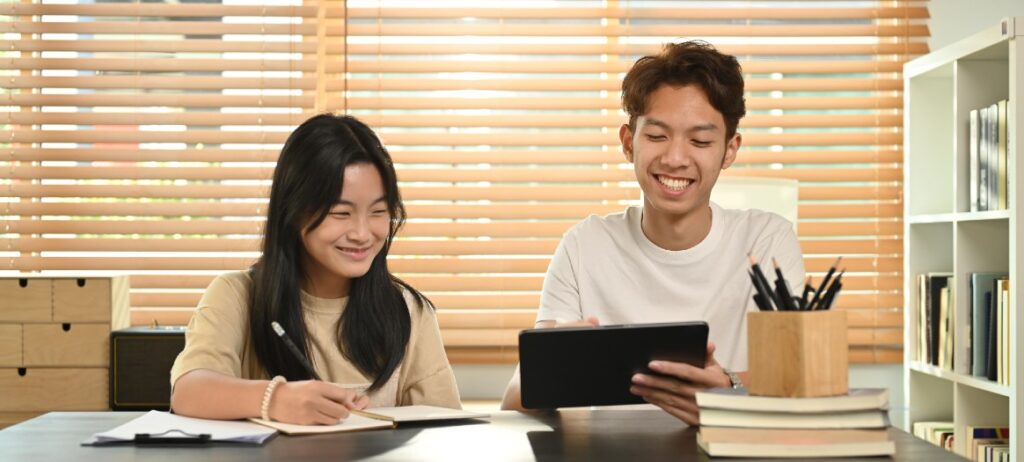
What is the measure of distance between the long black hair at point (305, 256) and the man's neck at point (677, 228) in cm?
47

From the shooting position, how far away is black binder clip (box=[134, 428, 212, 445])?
1.30 m

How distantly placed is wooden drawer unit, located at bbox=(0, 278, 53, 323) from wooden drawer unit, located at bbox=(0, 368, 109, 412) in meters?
0.15

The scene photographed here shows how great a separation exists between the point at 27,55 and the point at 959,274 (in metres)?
2.95

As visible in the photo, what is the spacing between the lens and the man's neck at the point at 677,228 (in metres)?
1.92

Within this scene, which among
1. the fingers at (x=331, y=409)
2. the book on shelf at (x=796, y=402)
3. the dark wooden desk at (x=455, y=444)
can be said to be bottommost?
the dark wooden desk at (x=455, y=444)

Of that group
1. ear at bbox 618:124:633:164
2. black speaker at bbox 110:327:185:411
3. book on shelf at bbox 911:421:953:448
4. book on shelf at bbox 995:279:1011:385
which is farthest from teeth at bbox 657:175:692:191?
black speaker at bbox 110:327:185:411

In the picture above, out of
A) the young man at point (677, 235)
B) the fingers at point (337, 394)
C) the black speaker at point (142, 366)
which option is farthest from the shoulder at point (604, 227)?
the black speaker at point (142, 366)

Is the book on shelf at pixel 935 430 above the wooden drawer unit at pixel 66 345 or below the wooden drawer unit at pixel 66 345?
below

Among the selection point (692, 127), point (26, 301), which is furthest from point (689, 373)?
point (26, 301)

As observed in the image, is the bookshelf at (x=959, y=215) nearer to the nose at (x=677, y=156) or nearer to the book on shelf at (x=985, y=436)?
the book on shelf at (x=985, y=436)

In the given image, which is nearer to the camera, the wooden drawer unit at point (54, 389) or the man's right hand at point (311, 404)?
the man's right hand at point (311, 404)

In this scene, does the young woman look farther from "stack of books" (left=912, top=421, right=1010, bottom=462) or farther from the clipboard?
"stack of books" (left=912, top=421, right=1010, bottom=462)

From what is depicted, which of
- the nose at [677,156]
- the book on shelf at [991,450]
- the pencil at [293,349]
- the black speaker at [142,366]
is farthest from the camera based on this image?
the black speaker at [142,366]

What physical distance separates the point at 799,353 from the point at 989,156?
70.2 inches
